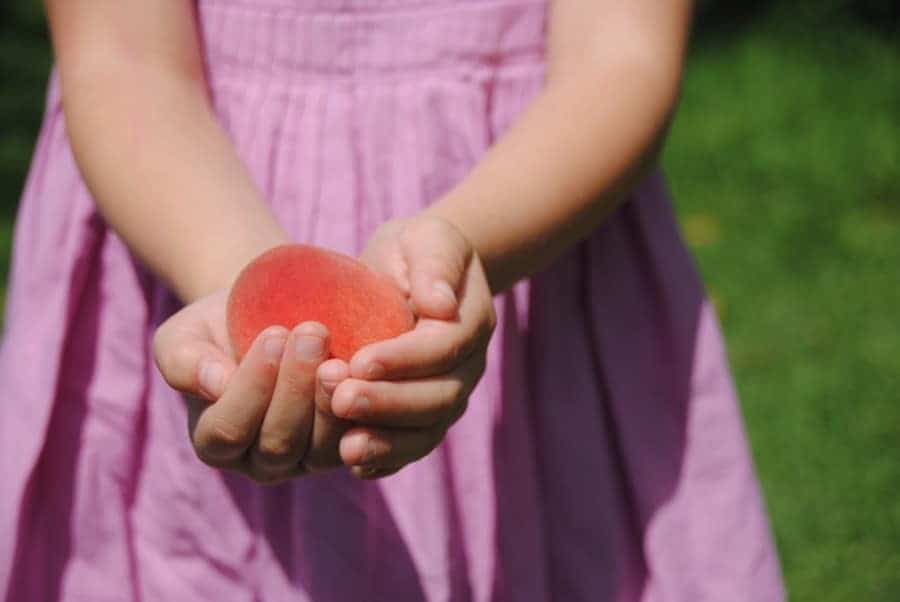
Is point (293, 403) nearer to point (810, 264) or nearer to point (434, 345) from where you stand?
point (434, 345)

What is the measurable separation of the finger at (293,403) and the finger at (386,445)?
0.03 m

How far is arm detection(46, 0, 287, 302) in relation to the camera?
1.06m

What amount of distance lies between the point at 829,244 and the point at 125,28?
216cm

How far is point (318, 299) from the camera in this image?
93 centimetres

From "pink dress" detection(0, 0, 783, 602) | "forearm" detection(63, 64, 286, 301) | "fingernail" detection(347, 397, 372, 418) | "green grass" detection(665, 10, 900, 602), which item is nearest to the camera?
"fingernail" detection(347, 397, 372, 418)

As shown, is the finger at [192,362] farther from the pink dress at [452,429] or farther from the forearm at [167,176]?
the pink dress at [452,429]

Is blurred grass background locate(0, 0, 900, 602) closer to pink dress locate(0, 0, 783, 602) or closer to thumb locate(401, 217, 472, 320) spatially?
pink dress locate(0, 0, 783, 602)

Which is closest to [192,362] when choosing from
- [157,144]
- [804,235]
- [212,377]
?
[212,377]

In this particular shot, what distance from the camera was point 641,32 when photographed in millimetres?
1146

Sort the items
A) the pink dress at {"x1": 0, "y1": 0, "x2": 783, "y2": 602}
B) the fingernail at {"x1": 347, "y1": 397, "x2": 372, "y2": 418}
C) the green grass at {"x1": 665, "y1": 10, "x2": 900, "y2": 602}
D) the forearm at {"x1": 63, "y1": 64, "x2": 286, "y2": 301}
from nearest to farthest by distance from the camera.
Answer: the fingernail at {"x1": 347, "y1": 397, "x2": 372, "y2": 418} → the forearm at {"x1": 63, "y1": 64, "x2": 286, "y2": 301} → the pink dress at {"x1": 0, "y1": 0, "x2": 783, "y2": 602} → the green grass at {"x1": 665, "y1": 10, "x2": 900, "y2": 602}

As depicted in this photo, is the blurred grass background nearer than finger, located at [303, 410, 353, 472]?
No

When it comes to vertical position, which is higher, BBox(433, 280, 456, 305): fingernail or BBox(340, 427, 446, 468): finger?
BBox(433, 280, 456, 305): fingernail

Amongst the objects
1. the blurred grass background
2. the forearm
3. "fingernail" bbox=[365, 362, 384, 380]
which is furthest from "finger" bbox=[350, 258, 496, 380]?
the blurred grass background

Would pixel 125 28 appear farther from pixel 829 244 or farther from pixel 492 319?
pixel 829 244
